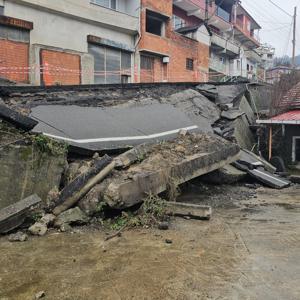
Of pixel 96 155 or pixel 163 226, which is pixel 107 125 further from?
pixel 163 226

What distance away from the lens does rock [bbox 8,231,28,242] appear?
551 centimetres

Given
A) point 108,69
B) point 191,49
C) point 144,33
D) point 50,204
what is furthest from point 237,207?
point 191,49

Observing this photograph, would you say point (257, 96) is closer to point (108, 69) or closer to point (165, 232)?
point (108, 69)

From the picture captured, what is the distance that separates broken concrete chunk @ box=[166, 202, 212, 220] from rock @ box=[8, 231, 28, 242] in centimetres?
251

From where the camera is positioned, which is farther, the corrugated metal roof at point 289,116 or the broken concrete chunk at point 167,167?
the corrugated metal roof at point 289,116

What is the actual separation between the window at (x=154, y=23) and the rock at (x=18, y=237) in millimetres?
21139

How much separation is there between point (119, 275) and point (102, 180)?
2408mm

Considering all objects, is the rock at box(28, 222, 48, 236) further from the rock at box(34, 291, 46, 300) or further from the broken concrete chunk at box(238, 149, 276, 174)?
the broken concrete chunk at box(238, 149, 276, 174)

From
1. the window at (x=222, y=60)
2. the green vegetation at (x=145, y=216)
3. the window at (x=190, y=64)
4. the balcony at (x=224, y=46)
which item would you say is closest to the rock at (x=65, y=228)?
the green vegetation at (x=145, y=216)

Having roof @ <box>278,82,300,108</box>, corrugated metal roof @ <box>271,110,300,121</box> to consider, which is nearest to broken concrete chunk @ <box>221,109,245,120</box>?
corrugated metal roof @ <box>271,110,300,121</box>

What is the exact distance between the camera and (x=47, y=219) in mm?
6043

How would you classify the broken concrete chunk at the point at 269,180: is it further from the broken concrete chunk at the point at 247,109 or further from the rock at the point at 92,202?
the rock at the point at 92,202

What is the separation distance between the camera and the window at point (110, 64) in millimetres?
20438

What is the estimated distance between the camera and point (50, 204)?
6.32 meters
